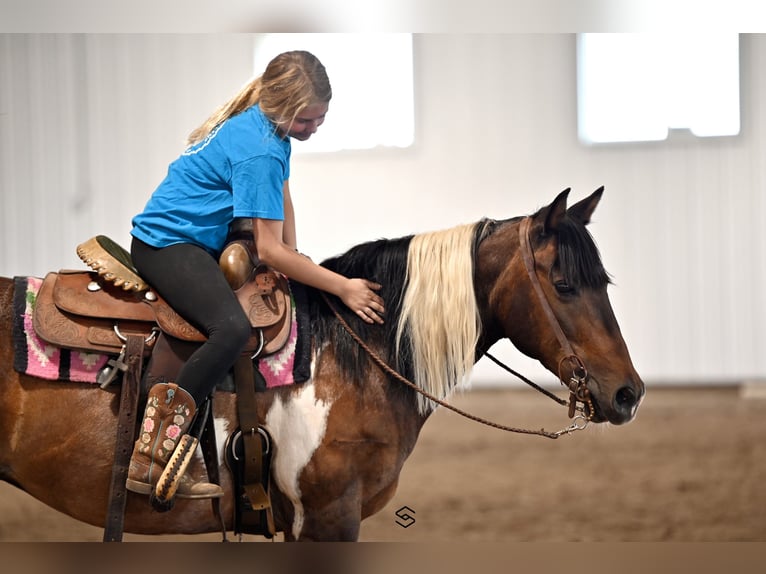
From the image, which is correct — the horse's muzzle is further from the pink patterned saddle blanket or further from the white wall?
the white wall

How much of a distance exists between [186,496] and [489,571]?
47.3 inches

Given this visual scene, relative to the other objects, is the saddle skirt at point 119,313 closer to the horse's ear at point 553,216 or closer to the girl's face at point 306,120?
the girl's face at point 306,120

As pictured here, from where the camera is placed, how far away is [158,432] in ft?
5.87

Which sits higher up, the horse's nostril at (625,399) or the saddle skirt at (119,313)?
the saddle skirt at (119,313)

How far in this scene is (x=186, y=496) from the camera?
183 centimetres

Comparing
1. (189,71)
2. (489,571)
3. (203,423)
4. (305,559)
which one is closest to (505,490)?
(489,571)

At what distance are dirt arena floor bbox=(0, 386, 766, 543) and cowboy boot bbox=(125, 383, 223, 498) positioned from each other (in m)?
1.57

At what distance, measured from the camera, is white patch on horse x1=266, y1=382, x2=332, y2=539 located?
6.27 ft

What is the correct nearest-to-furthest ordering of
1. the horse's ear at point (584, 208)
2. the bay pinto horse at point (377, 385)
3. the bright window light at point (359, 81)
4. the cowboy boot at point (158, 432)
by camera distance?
the cowboy boot at point (158, 432) → the bay pinto horse at point (377, 385) → the horse's ear at point (584, 208) → the bright window light at point (359, 81)

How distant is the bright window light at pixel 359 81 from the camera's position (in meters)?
3.34

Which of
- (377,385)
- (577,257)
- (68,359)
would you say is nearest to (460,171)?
(577,257)

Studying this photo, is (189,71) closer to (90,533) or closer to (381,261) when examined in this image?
(381,261)

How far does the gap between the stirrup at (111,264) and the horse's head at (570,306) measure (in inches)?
38.0

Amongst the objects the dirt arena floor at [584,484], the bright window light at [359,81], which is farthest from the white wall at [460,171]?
the dirt arena floor at [584,484]
